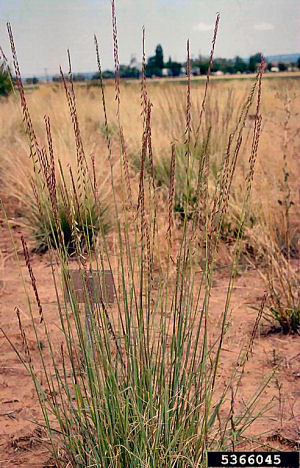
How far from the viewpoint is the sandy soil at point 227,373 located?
211 cm

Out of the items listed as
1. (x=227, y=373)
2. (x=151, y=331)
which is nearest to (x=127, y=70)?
(x=227, y=373)

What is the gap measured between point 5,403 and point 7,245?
2502 millimetres

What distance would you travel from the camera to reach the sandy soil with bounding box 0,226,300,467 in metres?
2.11

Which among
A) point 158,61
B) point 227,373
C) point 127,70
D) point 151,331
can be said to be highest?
point 127,70

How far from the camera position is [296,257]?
421 centimetres

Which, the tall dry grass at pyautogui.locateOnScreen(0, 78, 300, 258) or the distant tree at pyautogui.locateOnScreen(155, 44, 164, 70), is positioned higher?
the distant tree at pyautogui.locateOnScreen(155, 44, 164, 70)

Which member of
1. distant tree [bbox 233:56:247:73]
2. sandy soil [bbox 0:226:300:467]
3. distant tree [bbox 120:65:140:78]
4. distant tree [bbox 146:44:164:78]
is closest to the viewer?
sandy soil [bbox 0:226:300:467]

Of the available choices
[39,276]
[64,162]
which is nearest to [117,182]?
[64,162]

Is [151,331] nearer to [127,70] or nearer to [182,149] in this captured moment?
[182,149]

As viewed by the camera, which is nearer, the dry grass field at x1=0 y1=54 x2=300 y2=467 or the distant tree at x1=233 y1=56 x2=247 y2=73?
the dry grass field at x1=0 y1=54 x2=300 y2=467

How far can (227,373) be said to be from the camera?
2.60 metres

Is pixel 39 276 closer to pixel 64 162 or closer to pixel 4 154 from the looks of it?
pixel 64 162

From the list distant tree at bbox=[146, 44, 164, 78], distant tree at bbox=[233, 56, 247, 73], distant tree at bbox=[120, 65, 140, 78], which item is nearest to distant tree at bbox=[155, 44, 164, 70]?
distant tree at bbox=[146, 44, 164, 78]

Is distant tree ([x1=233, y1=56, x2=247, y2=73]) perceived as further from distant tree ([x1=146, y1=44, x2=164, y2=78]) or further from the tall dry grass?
distant tree ([x1=146, y1=44, x2=164, y2=78])
